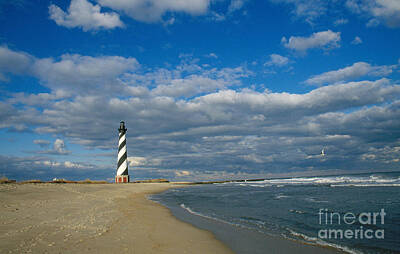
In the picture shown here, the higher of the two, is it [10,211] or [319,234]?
[10,211]

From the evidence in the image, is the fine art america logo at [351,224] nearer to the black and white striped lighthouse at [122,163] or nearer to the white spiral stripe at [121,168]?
the black and white striped lighthouse at [122,163]

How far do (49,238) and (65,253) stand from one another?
5.72ft

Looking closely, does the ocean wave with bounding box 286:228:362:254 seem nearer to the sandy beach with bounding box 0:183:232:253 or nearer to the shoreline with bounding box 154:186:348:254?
the shoreline with bounding box 154:186:348:254

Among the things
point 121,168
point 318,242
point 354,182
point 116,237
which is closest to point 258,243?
point 318,242

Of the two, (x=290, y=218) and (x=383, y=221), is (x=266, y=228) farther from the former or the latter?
(x=383, y=221)

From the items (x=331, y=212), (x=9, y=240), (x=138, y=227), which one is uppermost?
(x=9, y=240)

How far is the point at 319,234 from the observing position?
34.0ft

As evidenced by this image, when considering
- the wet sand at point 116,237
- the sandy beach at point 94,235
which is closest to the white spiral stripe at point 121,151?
the sandy beach at point 94,235

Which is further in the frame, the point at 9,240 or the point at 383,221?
the point at 383,221

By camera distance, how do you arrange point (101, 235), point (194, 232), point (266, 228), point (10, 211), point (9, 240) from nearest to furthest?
point (9, 240) → point (101, 235) → point (194, 232) → point (266, 228) → point (10, 211)

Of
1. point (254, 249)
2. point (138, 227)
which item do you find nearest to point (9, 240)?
point (138, 227)

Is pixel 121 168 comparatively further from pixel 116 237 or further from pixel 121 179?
pixel 116 237

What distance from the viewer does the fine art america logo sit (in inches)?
403

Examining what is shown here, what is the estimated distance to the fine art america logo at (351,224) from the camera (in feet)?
33.6
